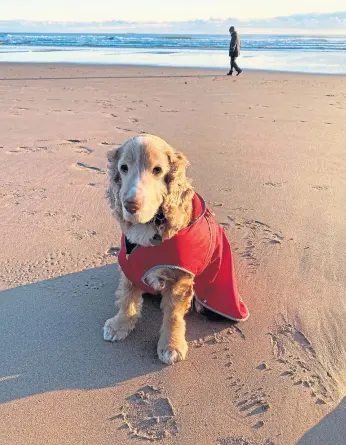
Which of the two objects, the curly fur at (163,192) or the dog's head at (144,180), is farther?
the curly fur at (163,192)

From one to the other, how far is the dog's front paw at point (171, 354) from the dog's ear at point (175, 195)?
73cm

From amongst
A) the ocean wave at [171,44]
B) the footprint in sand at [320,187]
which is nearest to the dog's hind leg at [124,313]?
the footprint in sand at [320,187]

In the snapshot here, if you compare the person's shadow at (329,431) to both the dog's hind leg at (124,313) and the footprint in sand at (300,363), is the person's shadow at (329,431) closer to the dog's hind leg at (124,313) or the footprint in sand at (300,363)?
the footprint in sand at (300,363)

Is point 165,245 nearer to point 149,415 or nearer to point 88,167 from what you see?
point 149,415

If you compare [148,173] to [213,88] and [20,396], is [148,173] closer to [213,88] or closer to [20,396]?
[20,396]

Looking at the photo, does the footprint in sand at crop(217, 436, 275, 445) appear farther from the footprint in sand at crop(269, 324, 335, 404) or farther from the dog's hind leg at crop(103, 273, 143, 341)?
the dog's hind leg at crop(103, 273, 143, 341)

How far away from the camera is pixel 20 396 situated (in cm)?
254

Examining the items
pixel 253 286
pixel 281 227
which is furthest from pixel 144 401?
pixel 281 227

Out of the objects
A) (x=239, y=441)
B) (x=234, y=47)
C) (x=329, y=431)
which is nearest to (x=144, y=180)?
(x=239, y=441)

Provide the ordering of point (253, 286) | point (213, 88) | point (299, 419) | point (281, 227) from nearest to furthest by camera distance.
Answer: point (299, 419), point (253, 286), point (281, 227), point (213, 88)

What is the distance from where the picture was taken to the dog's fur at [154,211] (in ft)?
8.29

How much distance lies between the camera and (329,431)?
2340 millimetres

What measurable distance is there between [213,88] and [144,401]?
37.9 ft

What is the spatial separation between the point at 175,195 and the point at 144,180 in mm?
268
